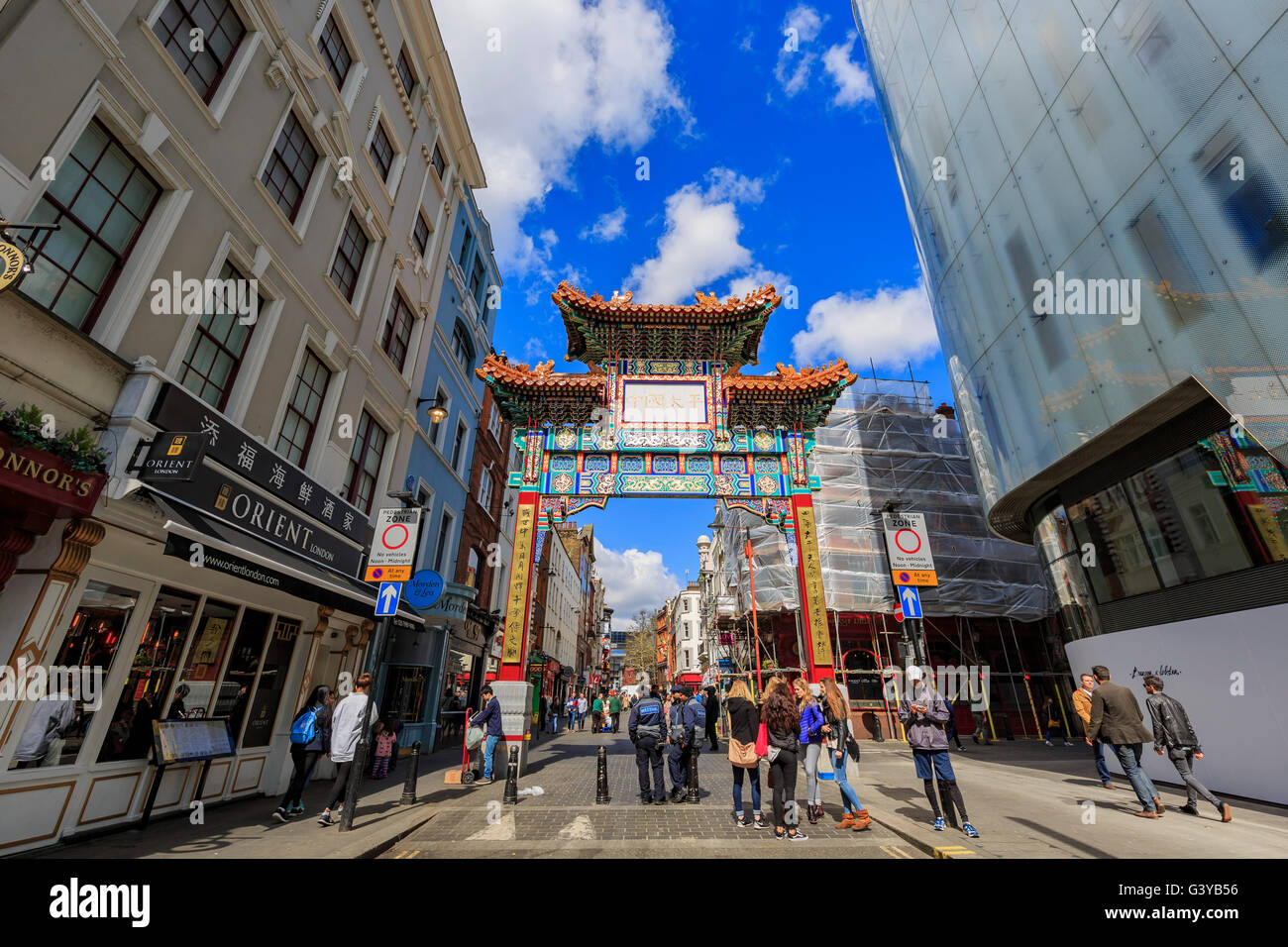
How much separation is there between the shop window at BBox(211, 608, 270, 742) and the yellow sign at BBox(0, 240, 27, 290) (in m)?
6.18

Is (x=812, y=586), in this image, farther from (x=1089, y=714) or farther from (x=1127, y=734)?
(x=1127, y=734)

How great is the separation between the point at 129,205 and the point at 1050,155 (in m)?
18.1

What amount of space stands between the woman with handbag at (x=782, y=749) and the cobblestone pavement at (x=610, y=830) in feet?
0.94

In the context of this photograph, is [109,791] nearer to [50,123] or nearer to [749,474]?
[50,123]

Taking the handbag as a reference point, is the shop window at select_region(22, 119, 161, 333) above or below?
above

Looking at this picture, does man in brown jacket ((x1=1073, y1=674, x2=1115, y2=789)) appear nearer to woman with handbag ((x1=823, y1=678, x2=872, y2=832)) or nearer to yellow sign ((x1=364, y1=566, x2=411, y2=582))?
woman with handbag ((x1=823, y1=678, x2=872, y2=832))

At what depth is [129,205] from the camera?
7098 mm

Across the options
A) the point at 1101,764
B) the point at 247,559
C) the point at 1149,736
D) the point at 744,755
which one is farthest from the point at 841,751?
the point at 247,559

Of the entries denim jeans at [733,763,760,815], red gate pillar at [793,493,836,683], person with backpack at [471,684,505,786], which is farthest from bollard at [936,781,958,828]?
person with backpack at [471,684,505,786]

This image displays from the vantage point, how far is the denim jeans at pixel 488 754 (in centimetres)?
1145

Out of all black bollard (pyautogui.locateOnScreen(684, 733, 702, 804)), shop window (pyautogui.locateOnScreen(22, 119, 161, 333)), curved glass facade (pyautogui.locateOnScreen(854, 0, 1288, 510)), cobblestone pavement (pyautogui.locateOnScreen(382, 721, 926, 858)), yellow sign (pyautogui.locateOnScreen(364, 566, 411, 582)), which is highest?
curved glass facade (pyautogui.locateOnScreen(854, 0, 1288, 510))

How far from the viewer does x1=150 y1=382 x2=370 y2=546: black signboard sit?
696 centimetres

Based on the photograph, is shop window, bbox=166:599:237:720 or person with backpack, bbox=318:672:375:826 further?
shop window, bbox=166:599:237:720
